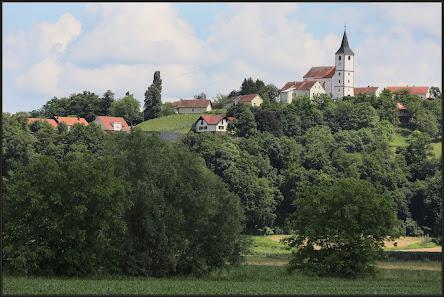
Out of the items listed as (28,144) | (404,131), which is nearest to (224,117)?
(404,131)

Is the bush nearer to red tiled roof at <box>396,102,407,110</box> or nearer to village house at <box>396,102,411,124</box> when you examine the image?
village house at <box>396,102,411,124</box>

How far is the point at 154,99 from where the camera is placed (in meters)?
197

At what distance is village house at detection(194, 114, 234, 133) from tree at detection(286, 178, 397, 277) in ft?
376

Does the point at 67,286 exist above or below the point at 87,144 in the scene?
below

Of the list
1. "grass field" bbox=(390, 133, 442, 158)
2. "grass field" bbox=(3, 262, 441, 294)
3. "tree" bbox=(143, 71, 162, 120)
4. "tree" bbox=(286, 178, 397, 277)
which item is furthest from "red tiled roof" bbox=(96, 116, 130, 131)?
"grass field" bbox=(3, 262, 441, 294)

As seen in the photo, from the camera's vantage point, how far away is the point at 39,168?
1852 inches

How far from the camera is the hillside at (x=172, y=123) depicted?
180250mm

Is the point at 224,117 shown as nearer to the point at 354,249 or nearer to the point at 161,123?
the point at 161,123

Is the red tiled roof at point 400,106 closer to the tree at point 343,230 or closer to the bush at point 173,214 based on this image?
the tree at point 343,230

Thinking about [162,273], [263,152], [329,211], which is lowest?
[162,273]

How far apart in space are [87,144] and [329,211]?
85651mm

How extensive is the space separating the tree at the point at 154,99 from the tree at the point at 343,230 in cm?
14288

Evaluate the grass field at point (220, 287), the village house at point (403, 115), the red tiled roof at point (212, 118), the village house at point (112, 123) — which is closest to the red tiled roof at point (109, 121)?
the village house at point (112, 123)

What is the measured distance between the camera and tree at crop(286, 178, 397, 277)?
51750 mm
